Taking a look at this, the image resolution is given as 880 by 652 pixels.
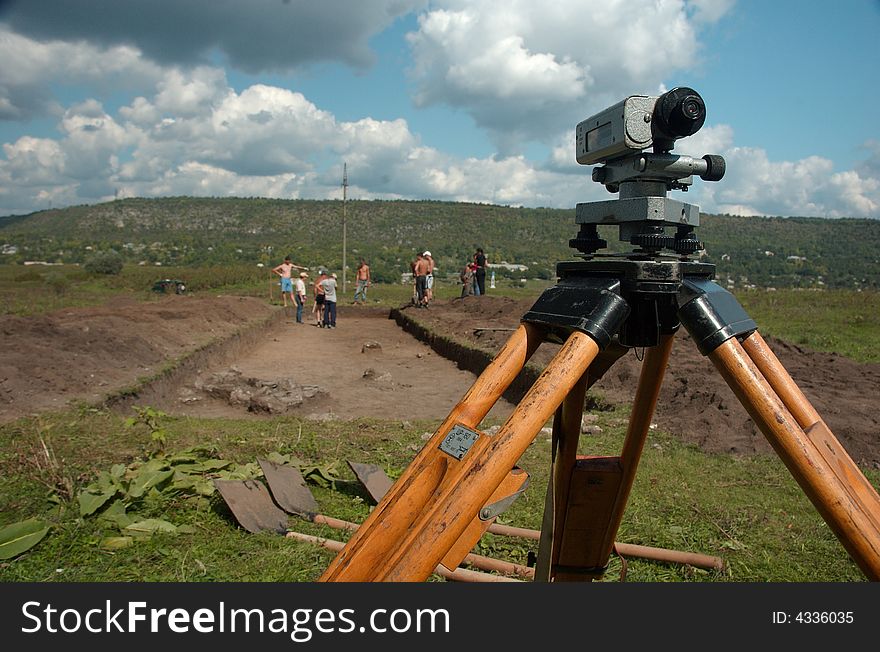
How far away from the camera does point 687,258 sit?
2049mm

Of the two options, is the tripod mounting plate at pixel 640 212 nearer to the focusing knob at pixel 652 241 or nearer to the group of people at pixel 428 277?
the focusing knob at pixel 652 241

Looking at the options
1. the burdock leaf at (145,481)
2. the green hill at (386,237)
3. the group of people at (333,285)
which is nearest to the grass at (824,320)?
the group of people at (333,285)

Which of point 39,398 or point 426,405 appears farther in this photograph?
point 426,405

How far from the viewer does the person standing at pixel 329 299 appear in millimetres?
19016

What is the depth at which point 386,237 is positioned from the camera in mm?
91125

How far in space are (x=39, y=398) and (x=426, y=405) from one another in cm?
491

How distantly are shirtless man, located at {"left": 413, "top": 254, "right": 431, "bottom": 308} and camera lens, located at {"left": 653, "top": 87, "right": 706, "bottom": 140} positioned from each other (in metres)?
20.5

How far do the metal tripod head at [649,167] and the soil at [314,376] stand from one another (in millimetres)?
4707

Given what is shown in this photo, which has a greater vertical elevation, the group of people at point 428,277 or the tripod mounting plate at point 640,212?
the tripod mounting plate at point 640,212

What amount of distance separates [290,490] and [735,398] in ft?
18.0

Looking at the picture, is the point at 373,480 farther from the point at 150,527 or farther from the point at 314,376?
the point at 314,376

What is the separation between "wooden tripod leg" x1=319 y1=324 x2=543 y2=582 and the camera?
1.57m

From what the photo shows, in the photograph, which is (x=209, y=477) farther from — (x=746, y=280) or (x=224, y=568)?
(x=746, y=280)
